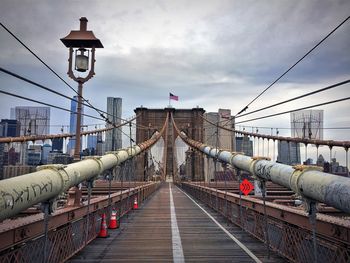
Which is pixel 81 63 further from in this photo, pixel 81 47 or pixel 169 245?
pixel 169 245

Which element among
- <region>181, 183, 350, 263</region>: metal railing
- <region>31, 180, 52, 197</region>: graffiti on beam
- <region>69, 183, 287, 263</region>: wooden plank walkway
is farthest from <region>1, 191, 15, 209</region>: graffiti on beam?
<region>181, 183, 350, 263</region>: metal railing

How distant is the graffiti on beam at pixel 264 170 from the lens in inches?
290

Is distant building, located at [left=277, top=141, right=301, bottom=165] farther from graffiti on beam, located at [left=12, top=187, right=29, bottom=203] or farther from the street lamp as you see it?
graffiti on beam, located at [left=12, top=187, right=29, bottom=203]

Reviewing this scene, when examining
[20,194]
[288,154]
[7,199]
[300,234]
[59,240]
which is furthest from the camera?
[288,154]

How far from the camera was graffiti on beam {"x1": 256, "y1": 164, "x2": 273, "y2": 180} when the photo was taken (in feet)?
24.2

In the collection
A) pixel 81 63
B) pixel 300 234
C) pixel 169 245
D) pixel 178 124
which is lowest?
pixel 169 245

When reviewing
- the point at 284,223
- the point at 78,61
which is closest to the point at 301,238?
the point at 284,223

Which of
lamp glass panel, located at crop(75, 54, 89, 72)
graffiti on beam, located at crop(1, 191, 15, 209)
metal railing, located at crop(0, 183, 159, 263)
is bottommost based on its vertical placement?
metal railing, located at crop(0, 183, 159, 263)

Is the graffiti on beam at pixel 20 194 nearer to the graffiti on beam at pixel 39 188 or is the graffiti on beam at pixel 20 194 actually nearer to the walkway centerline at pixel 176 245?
the graffiti on beam at pixel 39 188

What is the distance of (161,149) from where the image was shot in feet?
281

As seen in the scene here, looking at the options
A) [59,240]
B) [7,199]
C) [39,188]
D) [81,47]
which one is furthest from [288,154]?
[7,199]

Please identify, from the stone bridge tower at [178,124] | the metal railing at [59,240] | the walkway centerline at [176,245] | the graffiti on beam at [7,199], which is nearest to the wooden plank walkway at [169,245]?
the walkway centerline at [176,245]

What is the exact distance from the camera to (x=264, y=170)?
→ 7.68 meters

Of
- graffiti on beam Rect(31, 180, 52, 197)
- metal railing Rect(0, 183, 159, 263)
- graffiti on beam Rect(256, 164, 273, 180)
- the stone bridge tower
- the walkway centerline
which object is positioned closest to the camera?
graffiti on beam Rect(31, 180, 52, 197)
